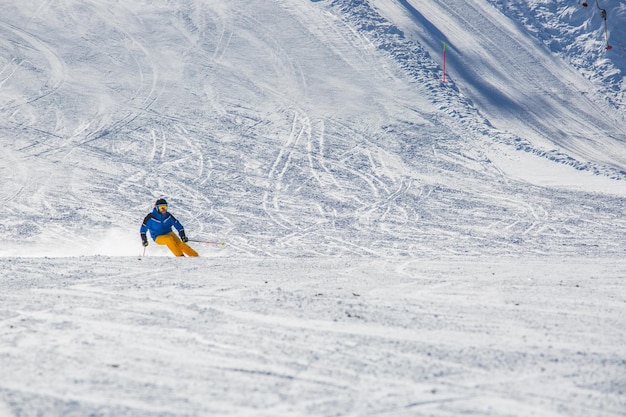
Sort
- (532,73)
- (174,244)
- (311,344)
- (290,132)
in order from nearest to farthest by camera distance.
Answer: (311,344), (174,244), (290,132), (532,73)

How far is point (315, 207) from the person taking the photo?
17844 mm

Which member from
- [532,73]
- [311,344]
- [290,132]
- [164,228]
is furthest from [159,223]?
[532,73]

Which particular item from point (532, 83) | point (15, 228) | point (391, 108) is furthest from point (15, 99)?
point (532, 83)

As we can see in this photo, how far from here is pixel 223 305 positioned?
23.4 feet

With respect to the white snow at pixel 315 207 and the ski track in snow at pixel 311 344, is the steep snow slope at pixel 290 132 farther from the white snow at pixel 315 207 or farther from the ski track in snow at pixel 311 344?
the ski track in snow at pixel 311 344

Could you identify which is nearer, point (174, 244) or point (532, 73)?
point (174, 244)

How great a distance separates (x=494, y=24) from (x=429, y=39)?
3.94 metres

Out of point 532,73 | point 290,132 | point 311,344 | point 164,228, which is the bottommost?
point 164,228

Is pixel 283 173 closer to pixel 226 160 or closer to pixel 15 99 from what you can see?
pixel 226 160

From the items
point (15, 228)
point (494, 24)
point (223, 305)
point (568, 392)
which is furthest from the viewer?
point (494, 24)

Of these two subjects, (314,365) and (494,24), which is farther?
(494,24)

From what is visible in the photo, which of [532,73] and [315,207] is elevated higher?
[532,73]

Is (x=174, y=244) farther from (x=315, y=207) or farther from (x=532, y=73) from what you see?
(x=532, y=73)

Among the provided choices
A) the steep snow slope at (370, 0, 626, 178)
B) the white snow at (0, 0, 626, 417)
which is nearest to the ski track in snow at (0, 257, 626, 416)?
the white snow at (0, 0, 626, 417)
